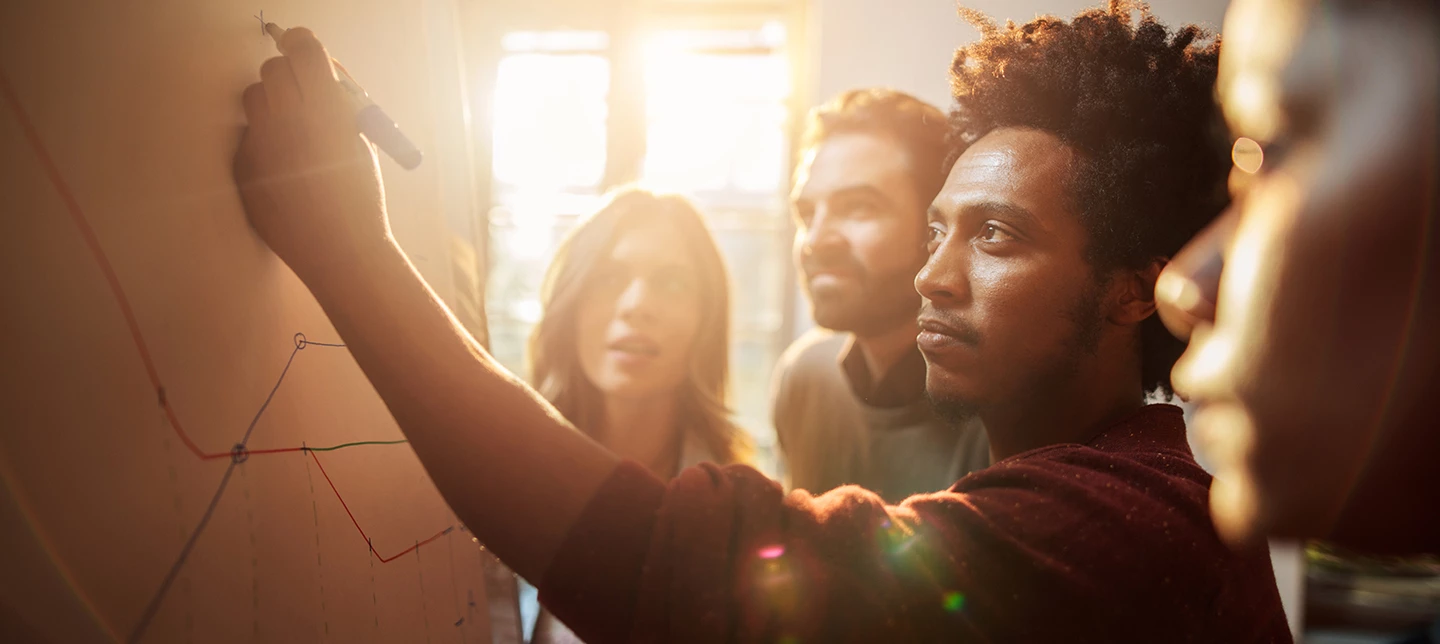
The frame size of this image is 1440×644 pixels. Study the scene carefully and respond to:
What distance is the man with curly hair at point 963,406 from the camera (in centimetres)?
37

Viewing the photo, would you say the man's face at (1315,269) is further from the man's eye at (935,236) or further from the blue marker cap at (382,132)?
the blue marker cap at (382,132)

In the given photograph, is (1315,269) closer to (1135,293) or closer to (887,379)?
(1135,293)

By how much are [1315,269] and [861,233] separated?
1.04 ft

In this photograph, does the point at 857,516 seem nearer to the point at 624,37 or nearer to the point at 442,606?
the point at 442,606

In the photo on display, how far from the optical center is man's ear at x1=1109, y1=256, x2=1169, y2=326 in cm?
42

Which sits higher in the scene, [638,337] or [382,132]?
[382,132]

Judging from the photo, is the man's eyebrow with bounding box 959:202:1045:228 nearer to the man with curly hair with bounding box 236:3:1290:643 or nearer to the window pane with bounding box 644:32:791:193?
the man with curly hair with bounding box 236:3:1290:643

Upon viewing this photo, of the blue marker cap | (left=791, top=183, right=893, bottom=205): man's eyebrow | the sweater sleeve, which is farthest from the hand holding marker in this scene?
(left=791, top=183, right=893, bottom=205): man's eyebrow

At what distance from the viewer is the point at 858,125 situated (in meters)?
0.64

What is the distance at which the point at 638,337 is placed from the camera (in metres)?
0.71

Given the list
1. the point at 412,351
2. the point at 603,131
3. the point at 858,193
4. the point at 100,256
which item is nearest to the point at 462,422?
the point at 412,351

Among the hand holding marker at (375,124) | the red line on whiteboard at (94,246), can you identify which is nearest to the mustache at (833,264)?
the hand holding marker at (375,124)

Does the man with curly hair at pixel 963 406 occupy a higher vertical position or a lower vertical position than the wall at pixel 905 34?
lower

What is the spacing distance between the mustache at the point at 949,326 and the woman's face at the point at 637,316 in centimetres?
34
